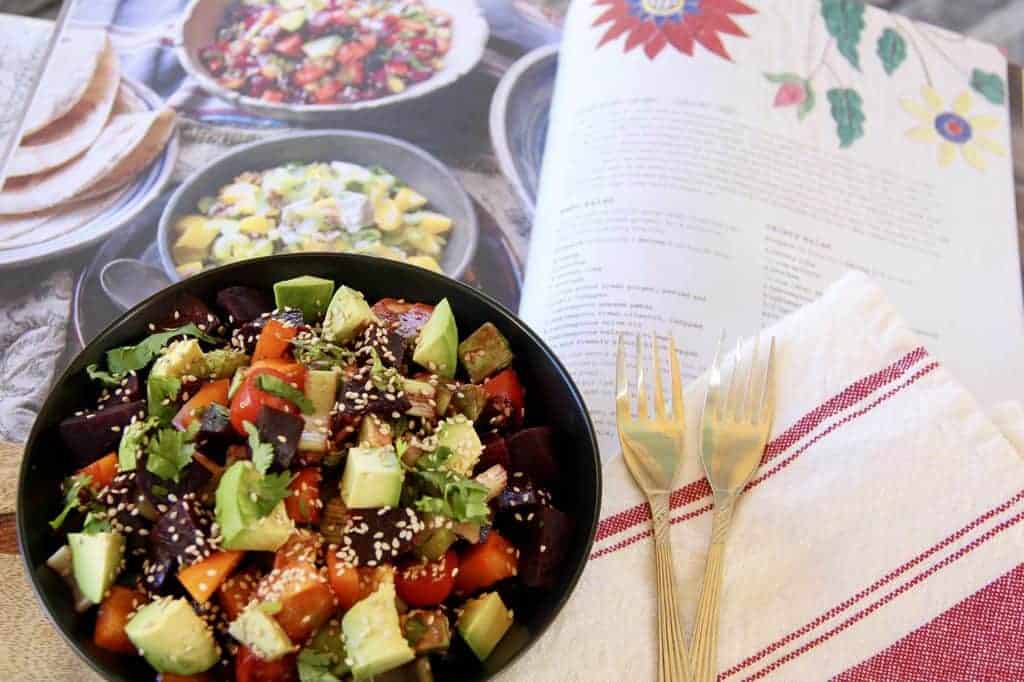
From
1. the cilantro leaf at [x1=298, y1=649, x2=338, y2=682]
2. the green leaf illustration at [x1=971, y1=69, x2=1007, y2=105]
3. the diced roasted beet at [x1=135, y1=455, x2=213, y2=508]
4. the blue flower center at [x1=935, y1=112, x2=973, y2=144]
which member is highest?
the green leaf illustration at [x1=971, y1=69, x2=1007, y2=105]

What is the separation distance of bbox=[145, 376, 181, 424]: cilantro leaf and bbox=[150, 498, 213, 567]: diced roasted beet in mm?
124

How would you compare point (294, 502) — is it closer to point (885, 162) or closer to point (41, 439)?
point (41, 439)

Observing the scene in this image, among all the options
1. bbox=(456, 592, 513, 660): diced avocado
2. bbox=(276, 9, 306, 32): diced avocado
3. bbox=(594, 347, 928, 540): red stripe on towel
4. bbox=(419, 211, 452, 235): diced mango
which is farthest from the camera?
bbox=(276, 9, 306, 32): diced avocado

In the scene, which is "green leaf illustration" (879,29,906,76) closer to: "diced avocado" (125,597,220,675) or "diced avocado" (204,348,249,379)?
"diced avocado" (204,348,249,379)

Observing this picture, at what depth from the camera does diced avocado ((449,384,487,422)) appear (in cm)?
116

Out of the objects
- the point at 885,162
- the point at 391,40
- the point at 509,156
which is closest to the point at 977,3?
the point at 885,162

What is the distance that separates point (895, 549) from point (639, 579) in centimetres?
36

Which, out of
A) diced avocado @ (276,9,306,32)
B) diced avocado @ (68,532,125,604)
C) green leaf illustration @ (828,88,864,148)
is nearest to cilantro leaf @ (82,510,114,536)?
diced avocado @ (68,532,125,604)

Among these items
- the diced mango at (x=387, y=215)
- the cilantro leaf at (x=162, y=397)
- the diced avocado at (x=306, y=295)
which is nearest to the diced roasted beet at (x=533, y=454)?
the diced avocado at (x=306, y=295)

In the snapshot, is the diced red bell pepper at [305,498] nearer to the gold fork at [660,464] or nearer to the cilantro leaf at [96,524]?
the cilantro leaf at [96,524]

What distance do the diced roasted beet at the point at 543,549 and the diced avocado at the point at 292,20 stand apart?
4.44 feet

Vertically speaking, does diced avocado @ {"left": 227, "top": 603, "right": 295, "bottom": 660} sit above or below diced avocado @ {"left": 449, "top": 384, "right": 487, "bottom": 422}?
below

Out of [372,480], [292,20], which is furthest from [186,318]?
[292,20]

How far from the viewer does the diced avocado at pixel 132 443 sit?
105 cm
